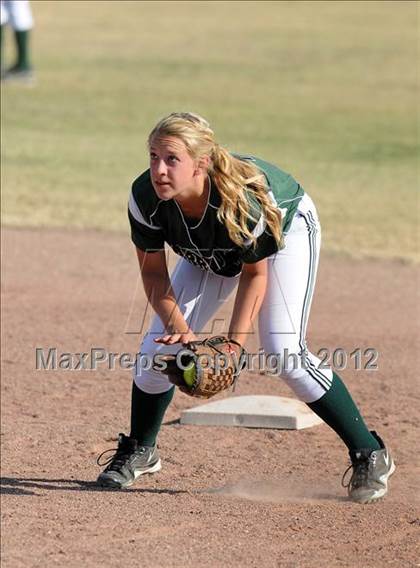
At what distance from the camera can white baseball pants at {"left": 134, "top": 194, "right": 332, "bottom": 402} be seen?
419 centimetres

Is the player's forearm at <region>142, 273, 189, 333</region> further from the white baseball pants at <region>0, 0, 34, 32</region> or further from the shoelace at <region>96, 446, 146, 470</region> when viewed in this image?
the white baseball pants at <region>0, 0, 34, 32</region>

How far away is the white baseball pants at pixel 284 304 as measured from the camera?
13.7ft

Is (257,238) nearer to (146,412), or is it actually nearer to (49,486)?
(146,412)

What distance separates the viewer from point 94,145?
1285cm

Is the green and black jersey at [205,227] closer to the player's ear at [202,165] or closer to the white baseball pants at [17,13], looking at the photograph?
the player's ear at [202,165]

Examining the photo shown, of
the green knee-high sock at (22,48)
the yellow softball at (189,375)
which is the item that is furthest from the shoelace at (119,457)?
the green knee-high sock at (22,48)

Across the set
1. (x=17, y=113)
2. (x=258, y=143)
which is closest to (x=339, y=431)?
(x=258, y=143)

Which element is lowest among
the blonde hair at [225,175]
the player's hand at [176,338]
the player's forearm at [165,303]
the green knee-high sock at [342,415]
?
the green knee-high sock at [342,415]

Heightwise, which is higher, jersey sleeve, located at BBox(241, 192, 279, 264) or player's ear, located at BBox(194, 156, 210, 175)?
player's ear, located at BBox(194, 156, 210, 175)

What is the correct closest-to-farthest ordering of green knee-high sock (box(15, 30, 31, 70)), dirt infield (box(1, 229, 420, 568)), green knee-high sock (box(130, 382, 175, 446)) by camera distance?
dirt infield (box(1, 229, 420, 568)) < green knee-high sock (box(130, 382, 175, 446)) < green knee-high sock (box(15, 30, 31, 70))

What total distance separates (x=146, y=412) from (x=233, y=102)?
1144 centimetres

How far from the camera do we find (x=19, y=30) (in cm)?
1470

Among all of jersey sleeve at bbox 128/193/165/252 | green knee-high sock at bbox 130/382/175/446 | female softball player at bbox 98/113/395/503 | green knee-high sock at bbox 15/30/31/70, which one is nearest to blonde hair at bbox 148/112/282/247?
female softball player at bbox 98/113/395/503

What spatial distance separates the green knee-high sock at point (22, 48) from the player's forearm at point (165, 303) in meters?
11.3
